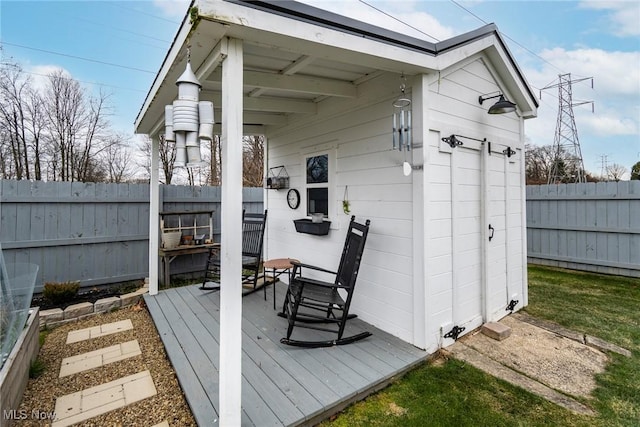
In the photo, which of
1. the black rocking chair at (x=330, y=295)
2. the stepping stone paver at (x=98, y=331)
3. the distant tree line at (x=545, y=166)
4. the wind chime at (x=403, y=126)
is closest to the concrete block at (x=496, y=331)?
the black rocking chair at (x=330, y=295)

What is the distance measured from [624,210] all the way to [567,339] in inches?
146

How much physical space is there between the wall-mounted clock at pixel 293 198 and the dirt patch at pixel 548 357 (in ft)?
8.28

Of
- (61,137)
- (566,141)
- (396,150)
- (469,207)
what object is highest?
(566,141)

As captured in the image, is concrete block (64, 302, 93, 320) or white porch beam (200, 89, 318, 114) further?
concrete block (64, 302, 93, 320)

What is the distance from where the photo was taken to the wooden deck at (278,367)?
179 centimetres

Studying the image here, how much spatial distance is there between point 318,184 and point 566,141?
17.1m

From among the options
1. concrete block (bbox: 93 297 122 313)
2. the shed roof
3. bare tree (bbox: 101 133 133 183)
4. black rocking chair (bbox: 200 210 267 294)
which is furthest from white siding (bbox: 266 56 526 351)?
bare tree (bbox: 101 133 133 183)

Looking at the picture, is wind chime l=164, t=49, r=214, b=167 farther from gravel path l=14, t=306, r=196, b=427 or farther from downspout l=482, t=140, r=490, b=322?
downspout l=482, t=140, r=490, b=322

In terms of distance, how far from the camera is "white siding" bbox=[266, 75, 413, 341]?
2.68 metres

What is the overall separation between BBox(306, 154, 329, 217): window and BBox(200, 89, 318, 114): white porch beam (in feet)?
2.03

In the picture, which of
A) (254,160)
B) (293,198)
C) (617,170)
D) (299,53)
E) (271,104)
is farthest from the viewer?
(617,170)

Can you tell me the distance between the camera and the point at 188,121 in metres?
1.52

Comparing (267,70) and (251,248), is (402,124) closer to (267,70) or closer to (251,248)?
(267,70)

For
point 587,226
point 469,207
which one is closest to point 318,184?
point 469,207
